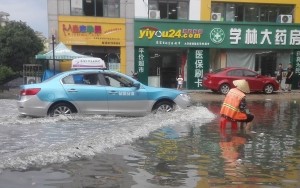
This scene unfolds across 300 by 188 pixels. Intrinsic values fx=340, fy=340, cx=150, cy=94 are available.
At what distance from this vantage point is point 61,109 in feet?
28.9

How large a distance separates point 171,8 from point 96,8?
4.69m

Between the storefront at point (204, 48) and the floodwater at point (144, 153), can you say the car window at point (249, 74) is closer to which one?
the storefront at point (204, 48)

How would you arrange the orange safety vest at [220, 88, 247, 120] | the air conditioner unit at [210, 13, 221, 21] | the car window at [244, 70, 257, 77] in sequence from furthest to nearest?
1. the air conditioner unit at [210, 13, 221, 21]
2. the car window at [244, 70, 257, 77]
3. the orange safety vest at [220, 88, 247, 120]

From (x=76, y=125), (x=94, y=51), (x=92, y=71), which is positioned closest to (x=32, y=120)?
(x=76, y=125)

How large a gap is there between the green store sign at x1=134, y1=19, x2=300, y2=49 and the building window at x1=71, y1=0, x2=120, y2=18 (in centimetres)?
155

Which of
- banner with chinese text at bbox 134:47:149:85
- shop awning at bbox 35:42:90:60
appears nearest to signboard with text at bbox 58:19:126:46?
banner with chinese text at bbox 134:47:149:85

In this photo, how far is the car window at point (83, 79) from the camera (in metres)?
9.00

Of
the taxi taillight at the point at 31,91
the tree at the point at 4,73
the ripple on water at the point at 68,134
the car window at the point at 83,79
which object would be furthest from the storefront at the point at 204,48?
the taxi taillight at the point at 31,91

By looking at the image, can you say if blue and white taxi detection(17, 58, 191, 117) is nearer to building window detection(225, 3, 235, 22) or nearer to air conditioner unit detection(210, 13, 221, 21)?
air conditioner unit detection(210, 13, 221, 21)

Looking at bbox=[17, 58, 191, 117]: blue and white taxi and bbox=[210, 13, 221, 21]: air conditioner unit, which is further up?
bbox=[210, 13, 221, 21]: air conditioner unit

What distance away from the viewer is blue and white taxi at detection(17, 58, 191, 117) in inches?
340

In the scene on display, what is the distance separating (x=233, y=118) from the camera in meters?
7.22

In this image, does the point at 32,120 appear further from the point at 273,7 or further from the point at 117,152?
the point at 273,7

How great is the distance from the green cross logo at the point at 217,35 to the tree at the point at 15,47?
19.8 meters
